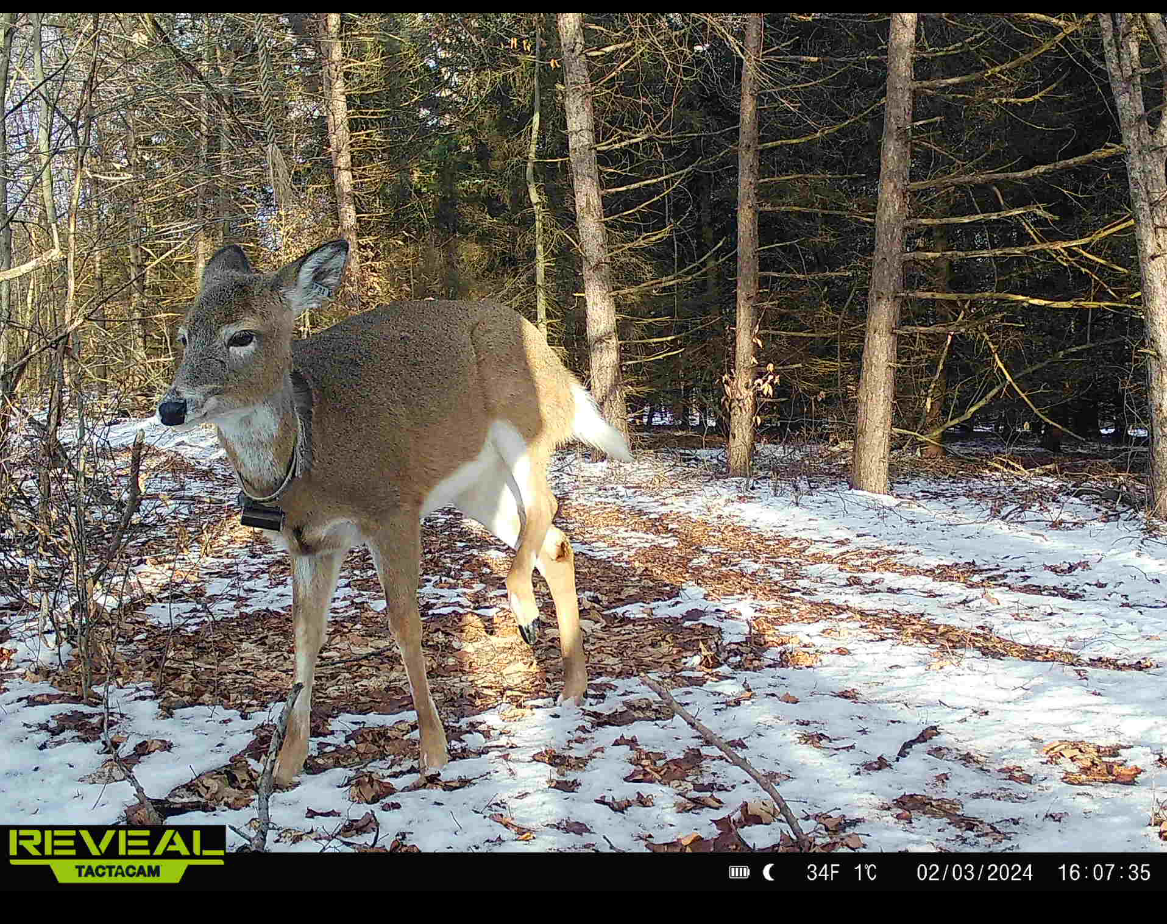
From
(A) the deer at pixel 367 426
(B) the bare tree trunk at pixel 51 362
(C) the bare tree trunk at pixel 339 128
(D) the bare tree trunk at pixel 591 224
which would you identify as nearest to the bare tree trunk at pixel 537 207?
(D) the bare tree trunk at pixel 591 224

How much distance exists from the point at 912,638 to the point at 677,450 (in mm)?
12000

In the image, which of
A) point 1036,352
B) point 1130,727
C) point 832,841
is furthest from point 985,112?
point 832,841

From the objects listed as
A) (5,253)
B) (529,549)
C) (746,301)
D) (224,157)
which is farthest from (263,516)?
(746,301)

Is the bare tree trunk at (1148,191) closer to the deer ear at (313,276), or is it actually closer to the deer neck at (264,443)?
the deer ear at (313,276)

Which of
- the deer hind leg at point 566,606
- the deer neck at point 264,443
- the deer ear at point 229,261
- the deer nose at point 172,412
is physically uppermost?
the deer ear at point 229,261

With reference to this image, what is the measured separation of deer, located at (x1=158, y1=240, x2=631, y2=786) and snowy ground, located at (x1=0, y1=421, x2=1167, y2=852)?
1.26 feet

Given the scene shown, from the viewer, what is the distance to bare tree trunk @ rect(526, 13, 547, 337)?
17.5 meters

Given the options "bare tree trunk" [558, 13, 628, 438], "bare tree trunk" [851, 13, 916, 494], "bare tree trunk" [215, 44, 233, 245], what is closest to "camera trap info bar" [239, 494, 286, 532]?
"bare tree trunk" [215, 44, 233, 245]

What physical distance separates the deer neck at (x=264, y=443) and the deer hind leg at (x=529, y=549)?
1.40 m

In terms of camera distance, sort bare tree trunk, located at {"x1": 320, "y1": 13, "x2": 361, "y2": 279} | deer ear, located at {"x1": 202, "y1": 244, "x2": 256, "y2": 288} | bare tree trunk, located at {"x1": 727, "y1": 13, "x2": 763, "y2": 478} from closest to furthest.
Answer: deer ear, located at {"x1": 202, "y1": 244, "x2": 256, "y2": 288}
bare tree trunk, located at {"x1": 727, "y1": 13, "x2": 763, "y2": 478}
bare tree trunk, located at {"x1": 320, "y1": 13, "x2": 361, "y2": 279}

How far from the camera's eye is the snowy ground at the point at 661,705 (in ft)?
11.4

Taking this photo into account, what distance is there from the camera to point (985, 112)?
48.1 ft

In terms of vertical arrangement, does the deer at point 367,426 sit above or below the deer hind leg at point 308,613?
above

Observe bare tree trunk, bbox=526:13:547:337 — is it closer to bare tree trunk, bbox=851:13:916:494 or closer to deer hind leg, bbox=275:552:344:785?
bare tree trunk, bbox=851:13:916:494
